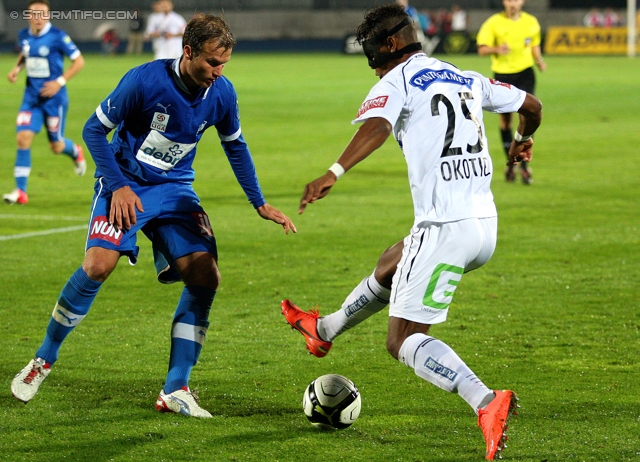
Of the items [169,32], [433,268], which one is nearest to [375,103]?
[433,268]

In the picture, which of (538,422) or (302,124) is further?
(302,124)

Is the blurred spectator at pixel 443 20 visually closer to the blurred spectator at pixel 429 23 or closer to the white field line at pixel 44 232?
the blurred spectator at pixel 429 23

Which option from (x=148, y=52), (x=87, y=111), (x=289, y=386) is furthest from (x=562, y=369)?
(x=148, y=52)

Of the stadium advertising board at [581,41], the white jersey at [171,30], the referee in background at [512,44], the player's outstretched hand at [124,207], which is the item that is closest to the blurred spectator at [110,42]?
the stadium advertising board at [581,41]

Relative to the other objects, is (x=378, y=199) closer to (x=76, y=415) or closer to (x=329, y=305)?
(x=329, y=305)

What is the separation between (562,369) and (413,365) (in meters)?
1.77

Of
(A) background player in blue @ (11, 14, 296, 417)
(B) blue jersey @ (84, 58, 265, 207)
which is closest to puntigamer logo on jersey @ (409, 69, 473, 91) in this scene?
(A) background player in blue @ (11, 14, 296, 417)

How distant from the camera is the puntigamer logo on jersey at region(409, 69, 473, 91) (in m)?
4.41

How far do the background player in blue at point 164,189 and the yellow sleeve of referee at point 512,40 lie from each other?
8934 millimetres

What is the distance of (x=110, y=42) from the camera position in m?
48.7

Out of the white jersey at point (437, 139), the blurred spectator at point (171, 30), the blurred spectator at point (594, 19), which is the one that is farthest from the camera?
the blurred spectator at point (594, 19)

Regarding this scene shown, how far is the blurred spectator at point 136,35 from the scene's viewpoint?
4854 cm

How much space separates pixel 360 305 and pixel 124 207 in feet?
4.17

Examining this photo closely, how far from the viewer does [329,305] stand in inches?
284
